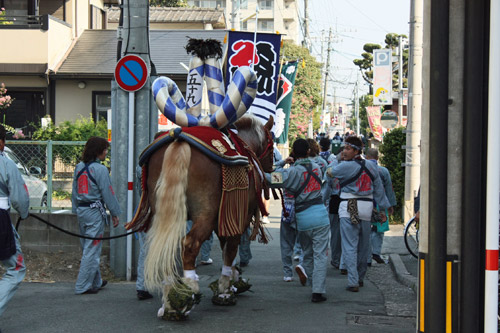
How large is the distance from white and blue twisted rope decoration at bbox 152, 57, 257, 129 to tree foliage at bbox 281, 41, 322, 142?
3150cm

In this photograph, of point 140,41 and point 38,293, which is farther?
point 140,41

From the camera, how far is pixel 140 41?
952 centimetres

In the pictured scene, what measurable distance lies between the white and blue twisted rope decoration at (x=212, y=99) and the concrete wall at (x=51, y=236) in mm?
3570

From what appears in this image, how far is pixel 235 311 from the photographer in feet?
24.8

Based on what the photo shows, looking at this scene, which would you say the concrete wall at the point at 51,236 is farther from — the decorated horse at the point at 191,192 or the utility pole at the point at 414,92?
the utility pole at the point at 414,92

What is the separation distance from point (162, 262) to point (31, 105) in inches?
769

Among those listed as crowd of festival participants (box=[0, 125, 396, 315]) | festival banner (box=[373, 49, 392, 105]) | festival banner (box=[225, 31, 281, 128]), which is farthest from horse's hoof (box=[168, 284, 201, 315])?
festival banner (box=[373, 49, 392, 105])

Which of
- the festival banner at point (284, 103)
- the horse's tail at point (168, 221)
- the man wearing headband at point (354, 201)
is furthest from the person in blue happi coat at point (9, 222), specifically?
the festival banner at point (284, 103)

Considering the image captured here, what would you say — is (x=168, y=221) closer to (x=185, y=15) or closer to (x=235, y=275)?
(x=235, y=275)

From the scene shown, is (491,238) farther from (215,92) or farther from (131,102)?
(131,102)

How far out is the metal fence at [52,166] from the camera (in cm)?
1111

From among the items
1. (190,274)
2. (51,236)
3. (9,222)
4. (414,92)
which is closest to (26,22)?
(414,92)

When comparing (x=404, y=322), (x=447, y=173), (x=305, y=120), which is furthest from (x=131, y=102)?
(x=305, y=120)

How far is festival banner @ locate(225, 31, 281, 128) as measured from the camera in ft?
45.3
